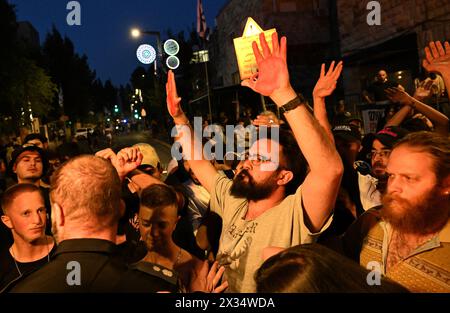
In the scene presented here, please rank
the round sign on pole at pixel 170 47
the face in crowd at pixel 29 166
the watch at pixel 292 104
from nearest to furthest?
the watch at pixel 292 104
the face in crowd at pixel 29 166
the round sign on pole at pixel 170 47

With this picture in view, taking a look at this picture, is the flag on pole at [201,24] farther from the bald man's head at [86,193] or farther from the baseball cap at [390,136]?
the bald man's head at [86,193]

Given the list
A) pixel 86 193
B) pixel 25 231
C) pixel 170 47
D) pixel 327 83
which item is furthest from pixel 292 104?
pixel 170 47

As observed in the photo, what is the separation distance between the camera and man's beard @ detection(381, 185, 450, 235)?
204 centimetres

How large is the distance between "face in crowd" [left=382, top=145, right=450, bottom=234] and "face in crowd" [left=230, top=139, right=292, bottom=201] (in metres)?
0.77

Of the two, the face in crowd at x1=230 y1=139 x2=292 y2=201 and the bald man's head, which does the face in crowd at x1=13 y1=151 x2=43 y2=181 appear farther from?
the bald man's head

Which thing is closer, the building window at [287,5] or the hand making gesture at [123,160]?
the hand making gesture at [123,160]

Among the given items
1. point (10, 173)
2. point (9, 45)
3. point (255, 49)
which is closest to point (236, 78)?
point (9, 45)

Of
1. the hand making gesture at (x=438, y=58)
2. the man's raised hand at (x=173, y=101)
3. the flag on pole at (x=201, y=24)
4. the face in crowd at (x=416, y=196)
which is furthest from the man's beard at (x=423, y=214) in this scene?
the flag on pole at (x=201, y=24)

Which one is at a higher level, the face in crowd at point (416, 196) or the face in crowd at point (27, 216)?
the face in crowd at point (416, 196)

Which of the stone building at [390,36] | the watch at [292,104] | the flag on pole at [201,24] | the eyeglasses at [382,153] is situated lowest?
the eyeglasses at [382,153]

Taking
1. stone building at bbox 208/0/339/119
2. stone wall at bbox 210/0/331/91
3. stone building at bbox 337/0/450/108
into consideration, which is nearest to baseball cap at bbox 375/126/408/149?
stone building at bbox 337/0/450/108

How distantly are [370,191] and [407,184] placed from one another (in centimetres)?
111

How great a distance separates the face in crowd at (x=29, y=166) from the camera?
4.70 meters

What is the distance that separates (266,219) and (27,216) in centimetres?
194
